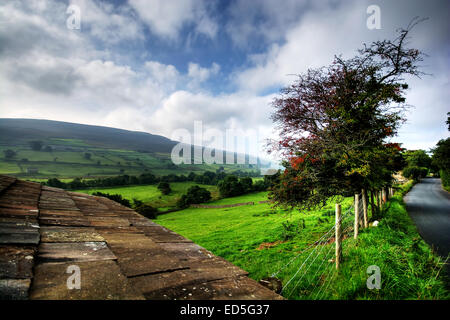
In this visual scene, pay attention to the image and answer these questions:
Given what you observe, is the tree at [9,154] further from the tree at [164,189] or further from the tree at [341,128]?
the tree at [341,128]

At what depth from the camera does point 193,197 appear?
57.4 meters

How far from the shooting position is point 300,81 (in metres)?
7.97

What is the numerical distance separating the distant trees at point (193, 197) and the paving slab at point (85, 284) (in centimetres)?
5606

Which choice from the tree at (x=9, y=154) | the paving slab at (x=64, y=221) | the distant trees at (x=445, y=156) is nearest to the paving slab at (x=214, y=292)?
the paving slab at (x=64, y=221)

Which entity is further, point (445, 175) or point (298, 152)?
point (445, 175)

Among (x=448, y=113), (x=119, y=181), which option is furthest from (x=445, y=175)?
(x=119, y=181)

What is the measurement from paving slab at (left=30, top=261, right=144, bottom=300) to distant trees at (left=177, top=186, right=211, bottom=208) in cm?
5606

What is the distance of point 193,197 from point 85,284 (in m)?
57.6

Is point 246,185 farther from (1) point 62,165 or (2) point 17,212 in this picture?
(1) point 62,165

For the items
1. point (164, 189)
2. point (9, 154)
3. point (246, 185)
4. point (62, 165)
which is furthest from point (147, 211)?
point (9, 154)

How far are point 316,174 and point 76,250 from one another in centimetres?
768

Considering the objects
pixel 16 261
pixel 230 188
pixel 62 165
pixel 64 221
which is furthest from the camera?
pixel 62 165

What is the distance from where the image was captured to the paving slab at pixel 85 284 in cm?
129
